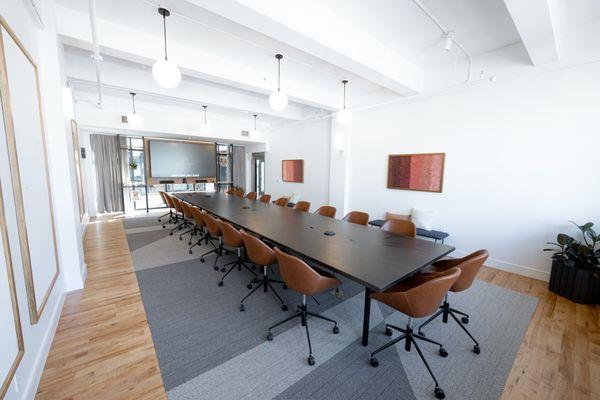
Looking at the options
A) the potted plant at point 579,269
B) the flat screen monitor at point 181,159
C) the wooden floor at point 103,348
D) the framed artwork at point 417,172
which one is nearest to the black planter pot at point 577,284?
the potted plant at point 579,269

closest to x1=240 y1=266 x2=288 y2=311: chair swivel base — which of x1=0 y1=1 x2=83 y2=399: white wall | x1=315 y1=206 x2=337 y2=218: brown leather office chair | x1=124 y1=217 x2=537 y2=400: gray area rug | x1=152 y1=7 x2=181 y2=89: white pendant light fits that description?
x1=124 y1=217 x2=537 y2=400: gray area rug

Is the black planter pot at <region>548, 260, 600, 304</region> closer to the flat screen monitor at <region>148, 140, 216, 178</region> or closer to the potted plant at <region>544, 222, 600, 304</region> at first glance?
the potted plant at <region>544, 222, 600, 304</region>

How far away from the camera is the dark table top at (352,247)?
1754mm

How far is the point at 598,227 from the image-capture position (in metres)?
2.91

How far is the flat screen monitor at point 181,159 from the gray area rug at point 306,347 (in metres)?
6.00

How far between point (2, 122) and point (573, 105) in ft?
17.9

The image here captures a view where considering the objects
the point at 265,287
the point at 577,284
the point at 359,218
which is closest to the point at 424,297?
the point at 265,287

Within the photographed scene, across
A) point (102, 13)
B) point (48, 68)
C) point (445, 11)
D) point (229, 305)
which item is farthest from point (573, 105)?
point (48, 68)

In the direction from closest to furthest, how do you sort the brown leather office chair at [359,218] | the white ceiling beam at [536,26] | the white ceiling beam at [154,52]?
Result: the white ceiling beam at [536,26]
the white ceiling beam at [154,52]
the brown leather office chair at [359,218]

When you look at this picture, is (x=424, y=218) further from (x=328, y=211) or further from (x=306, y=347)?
(x=306, y=347)

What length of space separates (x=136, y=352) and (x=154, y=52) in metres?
3.54

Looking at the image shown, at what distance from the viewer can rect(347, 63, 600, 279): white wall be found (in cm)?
300

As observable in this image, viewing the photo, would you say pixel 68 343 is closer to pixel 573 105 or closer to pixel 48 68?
pixel 48 68

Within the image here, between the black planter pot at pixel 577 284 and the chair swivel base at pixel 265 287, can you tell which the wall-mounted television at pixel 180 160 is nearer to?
the chair swivel base at pixel 265 287
